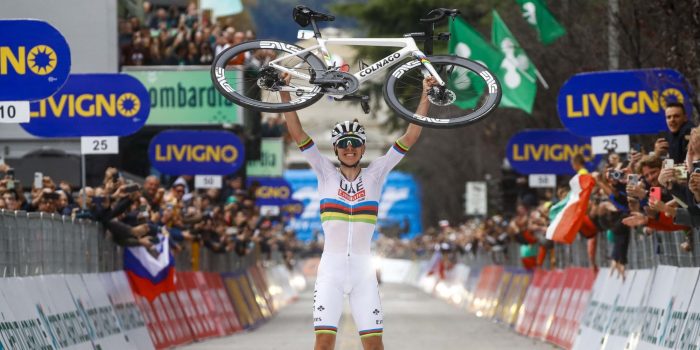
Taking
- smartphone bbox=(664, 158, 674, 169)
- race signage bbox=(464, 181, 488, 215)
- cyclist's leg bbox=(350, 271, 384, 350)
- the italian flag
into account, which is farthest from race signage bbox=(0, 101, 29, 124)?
race signage bbox=(464, 181, 488, 215)

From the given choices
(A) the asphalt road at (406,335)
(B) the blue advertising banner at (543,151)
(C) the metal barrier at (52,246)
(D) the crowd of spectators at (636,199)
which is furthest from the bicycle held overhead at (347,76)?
(B) the blue advertising banner at (543,151)

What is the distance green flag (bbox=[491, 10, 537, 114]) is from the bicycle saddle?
16.3 metres

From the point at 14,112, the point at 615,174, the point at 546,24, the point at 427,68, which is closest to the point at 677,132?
the point at 615,174

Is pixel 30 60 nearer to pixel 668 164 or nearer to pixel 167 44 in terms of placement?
pixel 668 164

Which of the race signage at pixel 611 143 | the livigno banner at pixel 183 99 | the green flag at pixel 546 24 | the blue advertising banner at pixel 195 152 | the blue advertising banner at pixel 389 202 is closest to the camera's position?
the race signage at pixel 611 143

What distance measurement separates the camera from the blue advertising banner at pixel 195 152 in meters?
29.0

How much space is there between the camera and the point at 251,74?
1363cm

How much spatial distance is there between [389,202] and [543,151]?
82.4m

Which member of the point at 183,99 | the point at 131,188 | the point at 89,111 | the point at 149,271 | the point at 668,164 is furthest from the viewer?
the point at 183,99

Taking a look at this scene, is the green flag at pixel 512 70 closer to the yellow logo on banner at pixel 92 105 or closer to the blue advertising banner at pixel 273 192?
the yellow logo on banner at pixel 92 105

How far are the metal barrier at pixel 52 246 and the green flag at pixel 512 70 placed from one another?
10890 millimetres

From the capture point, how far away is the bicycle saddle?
43.5 ft

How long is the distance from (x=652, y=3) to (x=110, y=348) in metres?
10.5

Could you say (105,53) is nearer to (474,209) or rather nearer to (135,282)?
(135,282)
